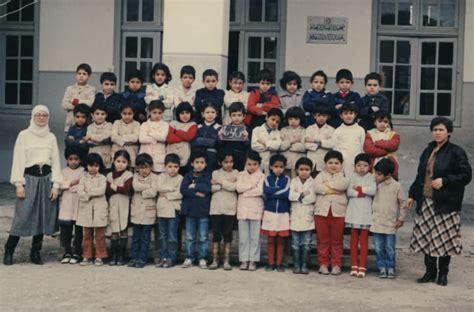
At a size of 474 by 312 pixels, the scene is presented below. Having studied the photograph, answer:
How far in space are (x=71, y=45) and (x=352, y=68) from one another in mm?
4568

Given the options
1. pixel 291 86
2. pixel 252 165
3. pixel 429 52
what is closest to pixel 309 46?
pixel 429 52

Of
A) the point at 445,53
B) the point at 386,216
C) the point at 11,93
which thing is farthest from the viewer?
the point at 11,93

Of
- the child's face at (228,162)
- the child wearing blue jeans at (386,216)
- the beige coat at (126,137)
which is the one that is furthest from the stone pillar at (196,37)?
the child wearing blue jeans at (386,216)

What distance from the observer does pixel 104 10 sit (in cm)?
1436

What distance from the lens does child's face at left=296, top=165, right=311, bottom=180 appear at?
28.9ft

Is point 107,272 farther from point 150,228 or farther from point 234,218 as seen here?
point 234,218

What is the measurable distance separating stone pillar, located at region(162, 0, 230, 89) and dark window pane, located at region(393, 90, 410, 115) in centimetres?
439

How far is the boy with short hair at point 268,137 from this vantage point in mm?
9062

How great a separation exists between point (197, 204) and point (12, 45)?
7.37 metres

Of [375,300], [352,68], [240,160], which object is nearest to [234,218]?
[240,160]

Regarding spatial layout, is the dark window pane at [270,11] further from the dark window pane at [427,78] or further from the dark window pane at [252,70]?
the dark window pane at [427,78]

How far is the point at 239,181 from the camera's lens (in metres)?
8.93

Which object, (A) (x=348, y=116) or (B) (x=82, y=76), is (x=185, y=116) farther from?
(A) (x=348, y=116)

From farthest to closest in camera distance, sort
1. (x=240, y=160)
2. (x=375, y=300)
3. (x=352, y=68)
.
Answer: (x=352, y=68) < (x=240, y=160) < (x=375, y=300)
